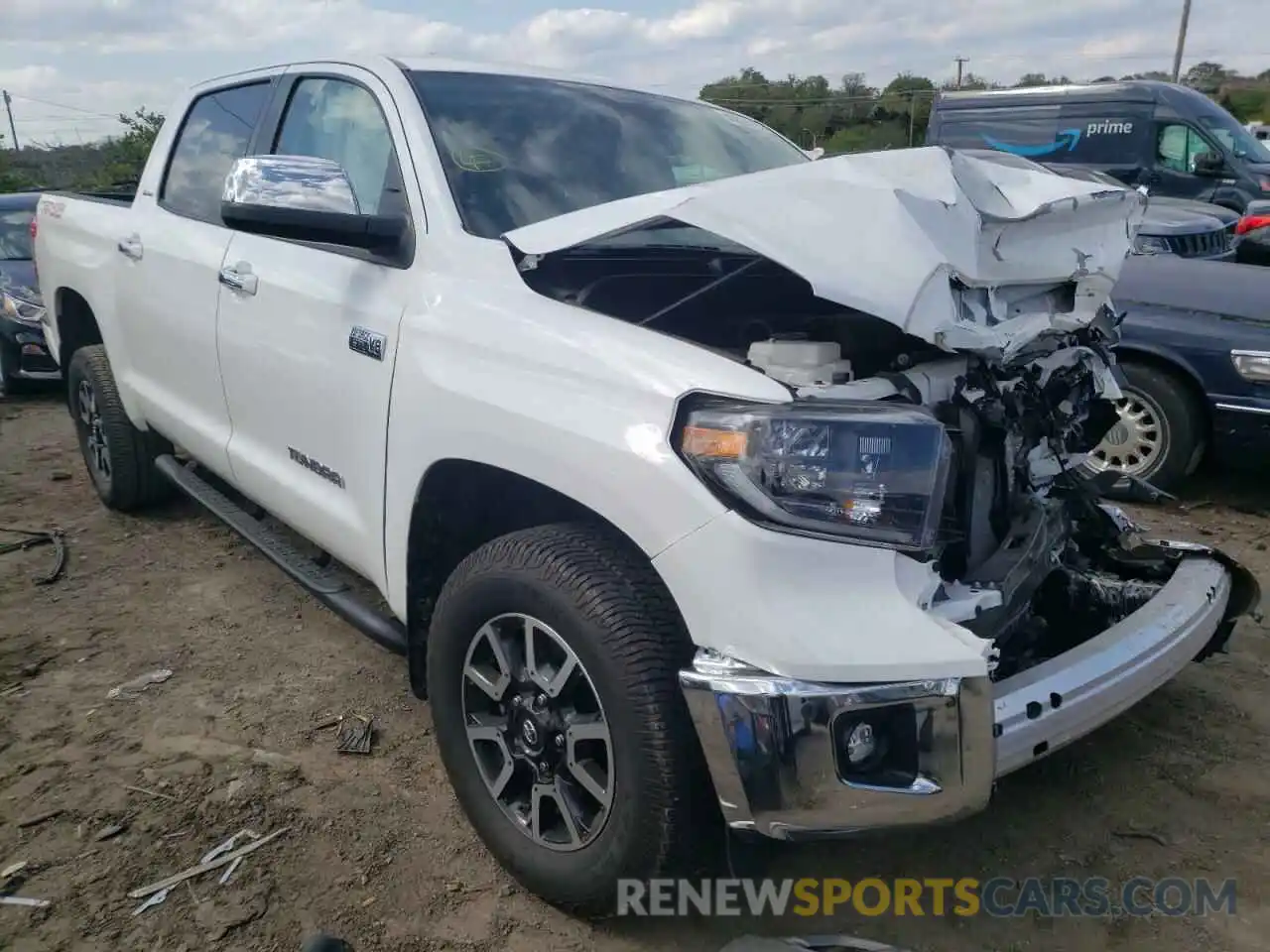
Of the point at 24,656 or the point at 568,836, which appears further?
the point at 24,656

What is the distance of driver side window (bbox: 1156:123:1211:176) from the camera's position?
36.5 feet

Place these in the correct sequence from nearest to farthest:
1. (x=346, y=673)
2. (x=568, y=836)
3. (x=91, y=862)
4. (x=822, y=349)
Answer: (x=822, y=349) → (x=568, y=836) → (x=91, y=862) → (x=346, y=673)

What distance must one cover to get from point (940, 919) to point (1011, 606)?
0.74m

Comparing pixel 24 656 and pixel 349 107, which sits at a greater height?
pixel 349 107

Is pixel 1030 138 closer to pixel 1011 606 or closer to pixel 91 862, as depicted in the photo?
pixel 1011 606

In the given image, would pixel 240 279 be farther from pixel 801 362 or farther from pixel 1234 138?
pixel 1234 138

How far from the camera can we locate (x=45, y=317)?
5.45m

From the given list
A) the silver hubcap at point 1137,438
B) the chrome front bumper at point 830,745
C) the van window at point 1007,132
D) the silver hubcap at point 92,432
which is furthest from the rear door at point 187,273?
the van window at point 1007,132

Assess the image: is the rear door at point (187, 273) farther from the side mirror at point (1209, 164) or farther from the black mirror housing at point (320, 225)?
the side mirror at point (1209, 164)

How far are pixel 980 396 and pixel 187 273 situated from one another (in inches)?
111

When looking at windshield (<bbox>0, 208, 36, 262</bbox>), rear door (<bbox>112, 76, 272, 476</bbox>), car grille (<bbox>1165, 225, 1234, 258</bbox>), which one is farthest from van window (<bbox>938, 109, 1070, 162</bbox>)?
rear door (<bbox>112, 76, 272, 476</bbox>)

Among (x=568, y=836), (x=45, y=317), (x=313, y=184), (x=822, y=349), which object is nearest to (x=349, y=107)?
(x=313, y=184)

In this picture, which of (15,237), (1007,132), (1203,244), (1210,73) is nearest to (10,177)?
(15,237)

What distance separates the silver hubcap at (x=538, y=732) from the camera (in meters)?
2.23
